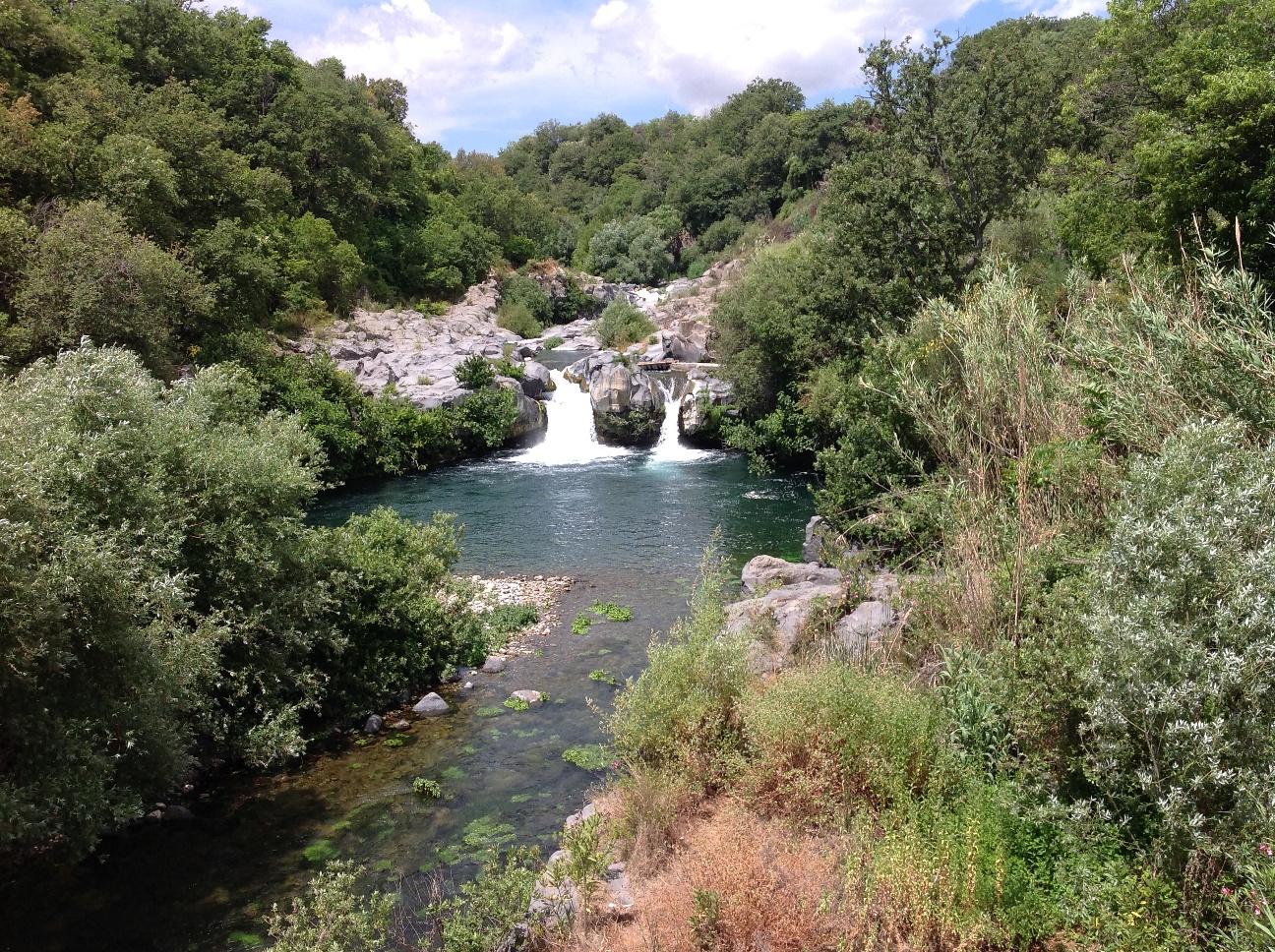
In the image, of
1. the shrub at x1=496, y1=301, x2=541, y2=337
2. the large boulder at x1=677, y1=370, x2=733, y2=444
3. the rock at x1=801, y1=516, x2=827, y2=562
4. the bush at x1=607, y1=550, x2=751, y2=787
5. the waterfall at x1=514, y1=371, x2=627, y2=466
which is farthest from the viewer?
the shrub at x1=496, y1=301, x2=541, y2=337

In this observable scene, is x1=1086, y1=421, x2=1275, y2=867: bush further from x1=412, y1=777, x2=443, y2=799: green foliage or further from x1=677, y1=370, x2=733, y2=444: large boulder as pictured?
x1=677, y1=370, x2=733, y2=444: large boulder

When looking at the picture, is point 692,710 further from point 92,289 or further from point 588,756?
point 92,289

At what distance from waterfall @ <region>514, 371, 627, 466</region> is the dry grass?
66.3ft

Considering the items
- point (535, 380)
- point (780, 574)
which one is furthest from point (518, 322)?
point (780, 574)

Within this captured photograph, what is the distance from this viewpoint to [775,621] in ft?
31.5

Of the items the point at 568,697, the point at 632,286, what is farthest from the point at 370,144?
the point at 568,697

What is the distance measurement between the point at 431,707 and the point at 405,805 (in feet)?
7.47

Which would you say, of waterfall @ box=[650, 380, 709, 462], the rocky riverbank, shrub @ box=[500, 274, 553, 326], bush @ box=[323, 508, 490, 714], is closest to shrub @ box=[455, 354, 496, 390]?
the rocky riverbank

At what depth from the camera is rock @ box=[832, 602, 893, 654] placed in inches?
327

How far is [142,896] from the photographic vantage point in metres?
7.34

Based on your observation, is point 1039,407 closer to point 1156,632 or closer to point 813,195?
point 1156,632

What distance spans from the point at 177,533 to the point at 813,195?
48279 mm

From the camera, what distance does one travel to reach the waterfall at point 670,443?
26297mm

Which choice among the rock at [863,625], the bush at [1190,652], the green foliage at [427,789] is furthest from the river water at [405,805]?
the bush at [1190,652]
